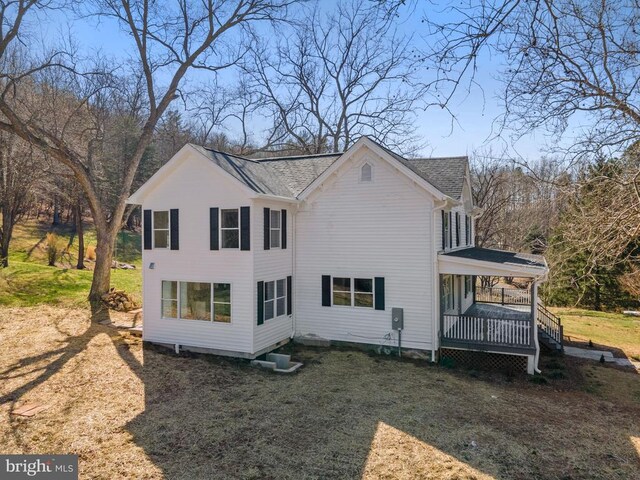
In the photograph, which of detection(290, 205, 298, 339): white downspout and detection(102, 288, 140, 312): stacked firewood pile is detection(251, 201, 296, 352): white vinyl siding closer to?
detection(290, 205, 298, 339): white downspout

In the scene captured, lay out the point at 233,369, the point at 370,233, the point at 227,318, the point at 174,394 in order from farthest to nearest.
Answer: the point at 370,233 < the point at 227,318 < the point at 233,369 < the point at 174,394

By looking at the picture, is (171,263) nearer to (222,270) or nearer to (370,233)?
(222,270)

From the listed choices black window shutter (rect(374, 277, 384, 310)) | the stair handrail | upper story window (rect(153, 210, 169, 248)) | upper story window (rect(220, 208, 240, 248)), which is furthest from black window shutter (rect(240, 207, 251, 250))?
the stair handrail

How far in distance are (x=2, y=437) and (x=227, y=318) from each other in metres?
6.32

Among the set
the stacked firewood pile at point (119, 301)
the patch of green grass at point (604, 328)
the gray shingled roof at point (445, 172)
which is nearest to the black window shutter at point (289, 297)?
the gray shingled roof at point (445, 172)

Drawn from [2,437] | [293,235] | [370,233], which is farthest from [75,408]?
[370,233]

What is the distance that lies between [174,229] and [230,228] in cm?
218

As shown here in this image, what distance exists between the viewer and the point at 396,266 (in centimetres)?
1402

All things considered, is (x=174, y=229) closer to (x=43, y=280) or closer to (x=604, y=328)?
(x=43, y=280)

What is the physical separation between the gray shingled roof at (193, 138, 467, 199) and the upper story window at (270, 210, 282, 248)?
679 mm

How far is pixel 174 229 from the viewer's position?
14.2m

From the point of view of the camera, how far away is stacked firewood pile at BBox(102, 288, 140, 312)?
18.5 metres

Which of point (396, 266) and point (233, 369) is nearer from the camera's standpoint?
point (233, 369)

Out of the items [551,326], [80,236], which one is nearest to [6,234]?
[80,236]
